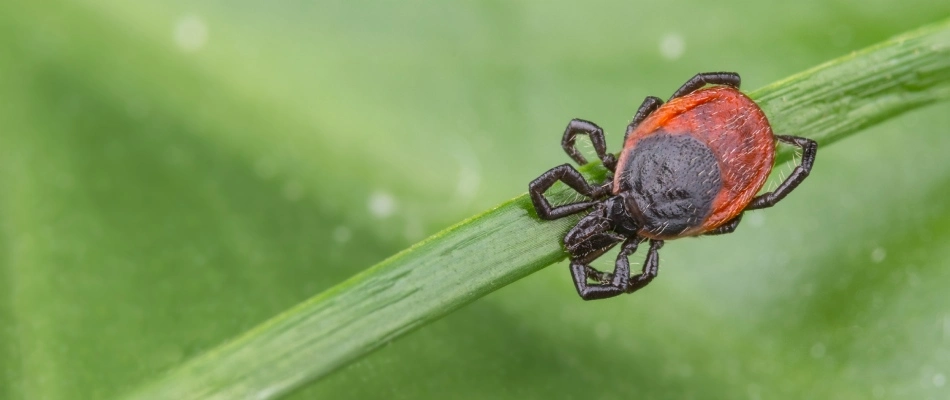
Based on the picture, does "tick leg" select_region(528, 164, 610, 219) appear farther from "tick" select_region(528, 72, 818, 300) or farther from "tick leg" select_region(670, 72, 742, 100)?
"tick leg" select_region(670, 72, 742, 100)

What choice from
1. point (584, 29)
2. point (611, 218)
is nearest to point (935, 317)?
point (611, 218)

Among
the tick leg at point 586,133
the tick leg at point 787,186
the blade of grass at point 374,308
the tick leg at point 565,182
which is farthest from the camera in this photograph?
the tick leg at point 586,133

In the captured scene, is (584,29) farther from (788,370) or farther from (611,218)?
(788,370)

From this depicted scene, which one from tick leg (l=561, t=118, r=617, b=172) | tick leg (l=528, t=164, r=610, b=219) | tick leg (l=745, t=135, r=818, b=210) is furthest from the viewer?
tick leg (l=561, t=118, r=617, b=172)

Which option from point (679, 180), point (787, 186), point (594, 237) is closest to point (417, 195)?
point (594, 237)

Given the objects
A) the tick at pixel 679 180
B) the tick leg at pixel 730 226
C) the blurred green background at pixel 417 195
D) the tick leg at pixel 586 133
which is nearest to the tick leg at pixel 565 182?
the tick at pixel 679 180

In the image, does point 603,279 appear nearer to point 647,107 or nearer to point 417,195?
point 647,107

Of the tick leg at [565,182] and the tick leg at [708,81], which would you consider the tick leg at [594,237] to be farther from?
the tick leg at [708,81]

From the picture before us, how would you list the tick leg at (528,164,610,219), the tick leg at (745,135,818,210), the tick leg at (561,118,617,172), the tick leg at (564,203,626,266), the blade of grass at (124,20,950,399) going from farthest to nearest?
the tick leg at (561,118,617,172)
the tick leg at (745,135,818,210)
the tick leg at (564,203,626,266)
the tick leg at (528,164,610,219)
the blade of grass at (124,20,950,399)

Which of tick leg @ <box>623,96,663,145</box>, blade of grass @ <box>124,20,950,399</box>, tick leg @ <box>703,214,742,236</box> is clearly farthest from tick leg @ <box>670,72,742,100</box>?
blade of grass @ <box>124,20,950,399</box>
